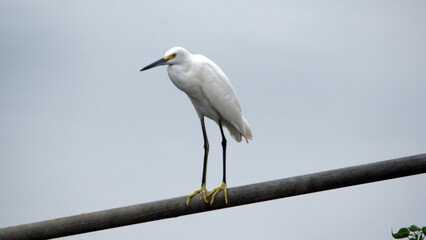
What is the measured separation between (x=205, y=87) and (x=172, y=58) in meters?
0.40

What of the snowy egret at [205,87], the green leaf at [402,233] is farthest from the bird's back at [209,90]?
the green leaf at [402,233]

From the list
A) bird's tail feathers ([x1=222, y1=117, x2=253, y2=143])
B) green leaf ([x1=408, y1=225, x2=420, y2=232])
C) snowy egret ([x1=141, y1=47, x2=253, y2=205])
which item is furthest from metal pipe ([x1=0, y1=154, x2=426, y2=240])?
bird's tail feathers ([x1=222, y1=117, x2=253, y2=143])

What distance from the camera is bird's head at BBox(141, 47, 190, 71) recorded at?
5.76 meters

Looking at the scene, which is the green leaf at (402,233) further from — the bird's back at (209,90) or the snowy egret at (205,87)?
the bird's back at (209,90)

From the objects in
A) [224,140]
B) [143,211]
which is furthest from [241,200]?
[224,140]

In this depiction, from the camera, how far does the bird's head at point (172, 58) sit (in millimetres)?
5762

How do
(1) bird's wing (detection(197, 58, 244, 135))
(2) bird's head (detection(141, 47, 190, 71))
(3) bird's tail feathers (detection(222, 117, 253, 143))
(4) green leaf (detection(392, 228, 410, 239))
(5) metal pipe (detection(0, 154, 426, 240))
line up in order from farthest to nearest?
1. (3) bird's tail feathers (detection(222, 117, 253, 143))
2. (1) bird's wing (detection(197, 58, 244, 135))
3. (2) bird's head (detection(141, 47, 190, 71))
4. (5) metal pipe (detection(0, 154, 426, 240))
5. (4) green leaf (detection(392, 228, 410, 239))

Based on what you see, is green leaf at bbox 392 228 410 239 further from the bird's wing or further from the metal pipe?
the bird's wing

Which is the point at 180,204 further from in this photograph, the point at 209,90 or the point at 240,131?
the point at 240,131

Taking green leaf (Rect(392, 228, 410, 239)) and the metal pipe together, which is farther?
the metal pipe

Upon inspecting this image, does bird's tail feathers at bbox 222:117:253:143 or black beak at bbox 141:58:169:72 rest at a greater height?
black beak at bbox 141:58:169:72

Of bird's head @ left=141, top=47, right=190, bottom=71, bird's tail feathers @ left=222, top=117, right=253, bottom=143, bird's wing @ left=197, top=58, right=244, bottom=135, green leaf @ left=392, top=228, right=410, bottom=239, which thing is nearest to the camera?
green leaf @ left=392, top=228, right=410, bottom=239

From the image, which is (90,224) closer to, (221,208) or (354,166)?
(221,208)

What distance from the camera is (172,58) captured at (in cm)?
579
